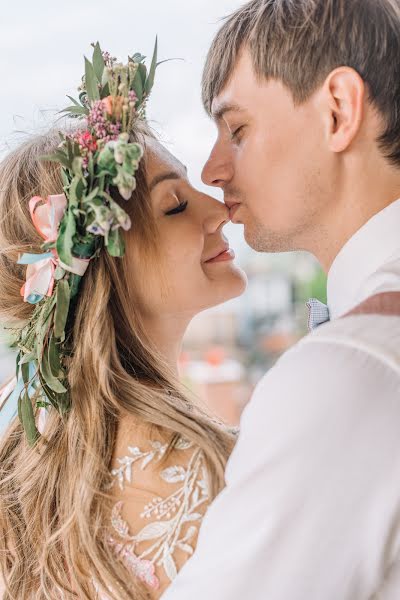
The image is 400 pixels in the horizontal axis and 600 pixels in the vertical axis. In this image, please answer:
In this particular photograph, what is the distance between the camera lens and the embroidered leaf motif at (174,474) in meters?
1.44

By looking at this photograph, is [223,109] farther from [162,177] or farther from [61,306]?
[61,306]

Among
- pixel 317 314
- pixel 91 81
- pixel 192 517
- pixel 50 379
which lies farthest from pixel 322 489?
pixel 91 81

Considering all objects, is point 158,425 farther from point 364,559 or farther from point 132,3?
point 132,3

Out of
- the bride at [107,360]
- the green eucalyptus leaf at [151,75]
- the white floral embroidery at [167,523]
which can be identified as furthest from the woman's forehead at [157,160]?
the white floral embroidery at [167,523]

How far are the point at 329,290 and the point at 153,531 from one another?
550 mm

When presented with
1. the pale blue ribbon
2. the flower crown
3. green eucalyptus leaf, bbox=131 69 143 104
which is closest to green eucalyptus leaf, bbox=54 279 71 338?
the flower crown

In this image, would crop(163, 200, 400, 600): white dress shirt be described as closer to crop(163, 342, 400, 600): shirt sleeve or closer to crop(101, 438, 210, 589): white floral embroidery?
crop(163, 342, 400, 600): shirt sleeve

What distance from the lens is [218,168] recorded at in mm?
1744

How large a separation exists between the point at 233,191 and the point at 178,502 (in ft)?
2.24

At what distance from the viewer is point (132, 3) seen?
312 centimetres

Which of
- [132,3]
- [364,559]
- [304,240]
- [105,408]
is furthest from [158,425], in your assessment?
[132,3]

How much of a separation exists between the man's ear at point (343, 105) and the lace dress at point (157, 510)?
63 cm

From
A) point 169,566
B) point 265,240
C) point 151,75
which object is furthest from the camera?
point 265,240

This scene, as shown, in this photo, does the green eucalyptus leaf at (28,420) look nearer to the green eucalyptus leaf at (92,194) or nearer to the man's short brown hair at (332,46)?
the green eucalyptus leaf at (92,194)
